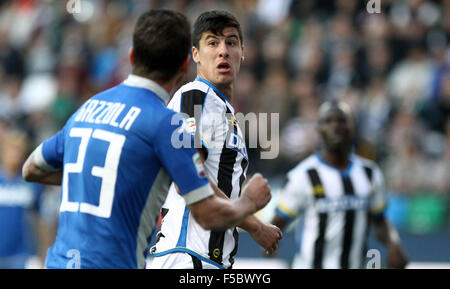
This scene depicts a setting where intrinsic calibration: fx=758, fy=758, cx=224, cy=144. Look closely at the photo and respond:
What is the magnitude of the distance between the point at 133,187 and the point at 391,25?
33.6ft

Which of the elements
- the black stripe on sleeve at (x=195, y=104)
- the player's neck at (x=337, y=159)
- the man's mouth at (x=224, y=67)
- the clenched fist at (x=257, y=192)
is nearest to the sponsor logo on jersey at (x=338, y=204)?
the player's neck at (x=337, y=159)

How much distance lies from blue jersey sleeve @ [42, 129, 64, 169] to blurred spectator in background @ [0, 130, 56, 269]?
19.5ft

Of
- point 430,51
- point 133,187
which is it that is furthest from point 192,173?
point 430,51

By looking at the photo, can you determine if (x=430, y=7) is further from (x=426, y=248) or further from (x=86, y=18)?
(x=86, y=18)

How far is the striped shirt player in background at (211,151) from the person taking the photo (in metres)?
4.73

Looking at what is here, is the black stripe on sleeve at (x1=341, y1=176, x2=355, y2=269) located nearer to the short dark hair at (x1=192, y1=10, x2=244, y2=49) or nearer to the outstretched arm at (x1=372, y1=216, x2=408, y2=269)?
the outstretched arm at (x1=372, y1=216, x2=408, y2=269)

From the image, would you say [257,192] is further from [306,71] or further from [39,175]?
[306,71]

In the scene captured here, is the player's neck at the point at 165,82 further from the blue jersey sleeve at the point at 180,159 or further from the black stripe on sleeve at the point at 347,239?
the black stripe on sleeve at the point at 347,239

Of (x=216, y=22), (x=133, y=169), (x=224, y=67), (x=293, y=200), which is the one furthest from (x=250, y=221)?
(x=293, y=200)

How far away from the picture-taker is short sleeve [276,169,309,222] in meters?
7.22

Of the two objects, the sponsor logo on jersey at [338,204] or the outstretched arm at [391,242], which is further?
the sponsor logo on jersey at [338,204]

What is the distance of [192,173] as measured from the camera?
371 cm

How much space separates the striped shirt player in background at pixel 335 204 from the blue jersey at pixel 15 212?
398 cm

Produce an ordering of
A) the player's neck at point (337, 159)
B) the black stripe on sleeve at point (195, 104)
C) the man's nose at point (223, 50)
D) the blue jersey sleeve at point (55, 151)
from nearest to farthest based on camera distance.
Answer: the blue jersey sleeve at point (55, 151) < the black stripe on sleeve at point (195, 104) < the man's nose at point (223, 50) < the player's neck at point (337, 159)
